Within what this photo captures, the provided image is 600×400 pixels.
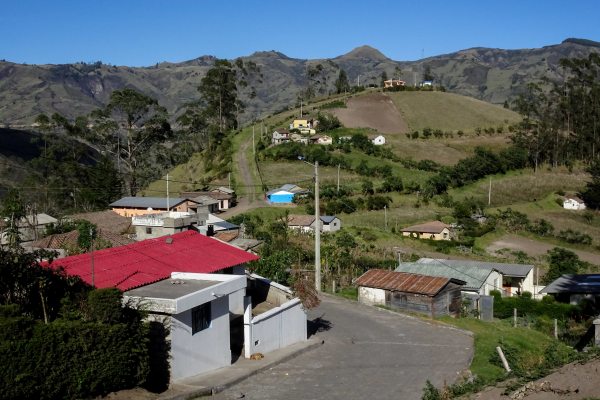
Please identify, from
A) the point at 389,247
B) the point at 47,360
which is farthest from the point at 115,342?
the point at 389,247

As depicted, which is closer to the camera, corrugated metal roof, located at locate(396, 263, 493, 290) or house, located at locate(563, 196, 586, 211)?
corrugated metal roof, located at locate(396, 263, 493, 290)

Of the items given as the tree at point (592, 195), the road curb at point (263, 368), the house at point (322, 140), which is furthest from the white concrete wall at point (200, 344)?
the house at point (322, 140)

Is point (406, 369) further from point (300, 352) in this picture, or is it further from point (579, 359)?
point (579, 359)

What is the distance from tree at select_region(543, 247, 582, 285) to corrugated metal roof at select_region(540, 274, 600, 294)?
14.6 ft

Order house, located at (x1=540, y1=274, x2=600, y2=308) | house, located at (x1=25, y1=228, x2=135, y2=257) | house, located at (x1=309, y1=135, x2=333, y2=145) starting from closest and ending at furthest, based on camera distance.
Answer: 1. house, located at (x1=25, y1=228, x2=135, y2=257)
2. house, located at (x1=540, y1=274, x2=600, y2=308)
3. house, located at (x1=309, y1=135, x2=333, y2=145)

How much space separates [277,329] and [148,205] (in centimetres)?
3479

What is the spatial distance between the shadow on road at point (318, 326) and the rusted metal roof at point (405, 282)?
12.7 ft

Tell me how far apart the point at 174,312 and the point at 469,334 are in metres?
11.6

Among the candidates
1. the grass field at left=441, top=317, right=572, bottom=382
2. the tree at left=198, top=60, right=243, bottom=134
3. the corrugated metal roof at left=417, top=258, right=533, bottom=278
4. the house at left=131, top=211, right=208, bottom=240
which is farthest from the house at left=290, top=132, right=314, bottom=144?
the house at left=131, top=211, right=208, bottom=240

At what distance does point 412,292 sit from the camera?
79.5 ft

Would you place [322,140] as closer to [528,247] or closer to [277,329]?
[528,247]

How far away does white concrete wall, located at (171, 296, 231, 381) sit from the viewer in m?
13.4

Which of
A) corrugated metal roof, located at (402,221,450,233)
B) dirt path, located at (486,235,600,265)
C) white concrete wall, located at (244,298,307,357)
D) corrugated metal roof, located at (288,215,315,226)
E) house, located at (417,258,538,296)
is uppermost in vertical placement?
white concrete wall, located at (244,298,307,357)

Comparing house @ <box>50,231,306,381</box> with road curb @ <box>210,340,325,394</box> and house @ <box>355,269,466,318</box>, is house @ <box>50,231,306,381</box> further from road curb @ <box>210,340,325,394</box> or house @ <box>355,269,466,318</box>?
house @ <box>355,269,466,318</box>
